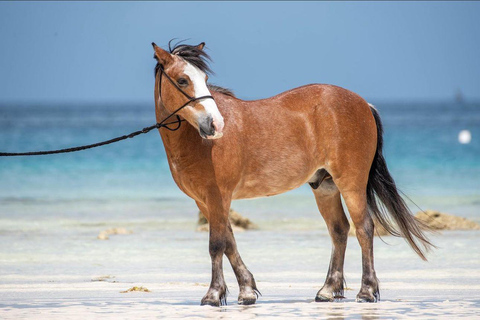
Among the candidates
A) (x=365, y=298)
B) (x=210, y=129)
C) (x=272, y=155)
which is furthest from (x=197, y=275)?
(x=210, y=129)

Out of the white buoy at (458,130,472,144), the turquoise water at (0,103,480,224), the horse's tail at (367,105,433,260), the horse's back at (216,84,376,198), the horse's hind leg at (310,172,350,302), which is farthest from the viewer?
the white buoy at (458,130,472,144)

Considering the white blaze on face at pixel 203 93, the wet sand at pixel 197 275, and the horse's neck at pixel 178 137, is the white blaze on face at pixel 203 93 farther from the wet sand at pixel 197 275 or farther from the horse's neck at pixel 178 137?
the wet sand at pixel 197 275

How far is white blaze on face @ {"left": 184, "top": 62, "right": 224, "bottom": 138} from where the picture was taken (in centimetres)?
616

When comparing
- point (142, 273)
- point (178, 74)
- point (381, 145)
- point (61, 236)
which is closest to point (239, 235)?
point (61, 236)

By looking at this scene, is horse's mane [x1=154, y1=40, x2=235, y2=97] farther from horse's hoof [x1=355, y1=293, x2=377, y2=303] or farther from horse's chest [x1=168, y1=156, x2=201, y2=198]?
horse's hoof [x1=355, y1=293, x2=377, y2=303]

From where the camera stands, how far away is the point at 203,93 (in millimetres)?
6328

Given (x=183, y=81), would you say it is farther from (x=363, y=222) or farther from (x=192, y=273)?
(x=192, y=273)

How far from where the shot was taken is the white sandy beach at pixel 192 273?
6.40m

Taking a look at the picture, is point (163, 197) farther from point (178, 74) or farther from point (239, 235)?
point (178, 74)

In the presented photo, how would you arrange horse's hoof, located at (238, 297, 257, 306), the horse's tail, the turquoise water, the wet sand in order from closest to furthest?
the wet sand
horse's hoof, located at (238, 297, 257, 306)
the horse's tail
the turquoise water

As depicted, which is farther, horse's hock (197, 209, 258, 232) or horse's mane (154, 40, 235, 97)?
horse's hock (197, 209, 258, 232)

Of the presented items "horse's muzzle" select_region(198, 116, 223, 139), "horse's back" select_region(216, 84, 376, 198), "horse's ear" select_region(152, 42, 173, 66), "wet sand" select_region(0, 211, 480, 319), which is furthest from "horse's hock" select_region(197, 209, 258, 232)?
"horse's muzzle" select_region(198, 116, 223, 139)

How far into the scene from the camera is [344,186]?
7062mm

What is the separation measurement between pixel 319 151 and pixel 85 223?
7.86 meters
